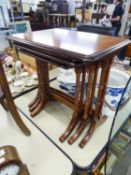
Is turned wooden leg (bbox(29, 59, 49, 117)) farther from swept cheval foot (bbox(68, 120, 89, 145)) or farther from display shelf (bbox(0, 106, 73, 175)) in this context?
swept cheval foot (bbox(68, 120, 89, 145))

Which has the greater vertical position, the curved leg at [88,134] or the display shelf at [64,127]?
the curved leg at [88,134]

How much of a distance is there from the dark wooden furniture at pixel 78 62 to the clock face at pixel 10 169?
0.31 m

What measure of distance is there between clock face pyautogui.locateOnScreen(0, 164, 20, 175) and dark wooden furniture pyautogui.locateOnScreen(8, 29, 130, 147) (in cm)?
31

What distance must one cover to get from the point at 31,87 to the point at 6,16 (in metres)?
1.69

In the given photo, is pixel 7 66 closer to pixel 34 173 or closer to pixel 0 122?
pixel 0 122

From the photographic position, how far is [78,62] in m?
0.57

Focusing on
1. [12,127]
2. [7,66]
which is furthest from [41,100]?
[7,66]

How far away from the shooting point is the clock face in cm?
57

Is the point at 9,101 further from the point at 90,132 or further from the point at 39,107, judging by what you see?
the point at 90,132

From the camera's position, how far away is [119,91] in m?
0.94

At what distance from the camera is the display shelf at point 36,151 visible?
711 mm

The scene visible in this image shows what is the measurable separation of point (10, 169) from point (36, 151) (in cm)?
22

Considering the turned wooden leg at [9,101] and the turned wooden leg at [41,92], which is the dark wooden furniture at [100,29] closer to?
the turned wooden leg at [41,92]

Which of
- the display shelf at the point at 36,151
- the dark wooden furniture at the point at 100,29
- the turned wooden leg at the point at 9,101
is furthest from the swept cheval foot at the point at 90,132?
the dark wooden furniture at the point at 100,29
